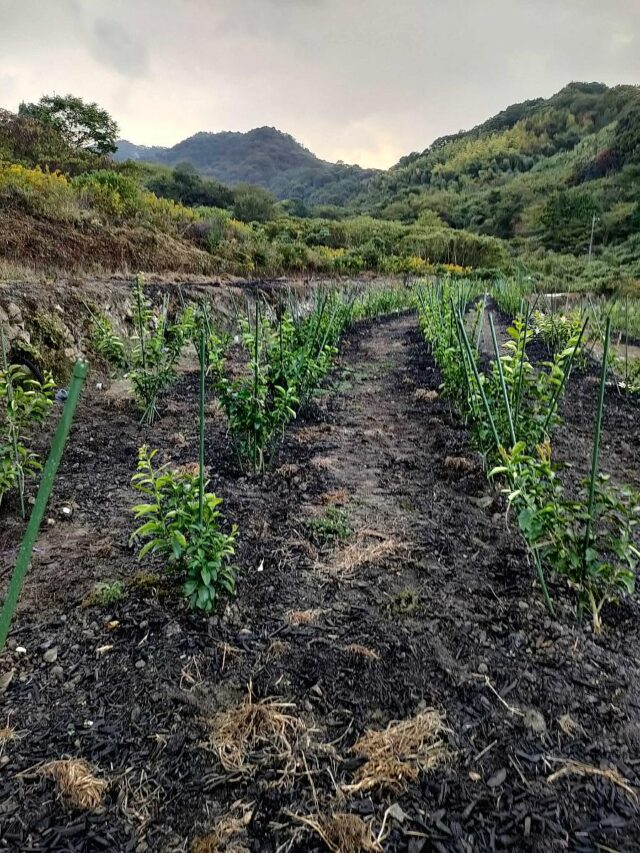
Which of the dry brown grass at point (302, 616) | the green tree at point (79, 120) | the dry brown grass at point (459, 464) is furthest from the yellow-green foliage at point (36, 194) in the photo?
the green tree at point (79, 120)

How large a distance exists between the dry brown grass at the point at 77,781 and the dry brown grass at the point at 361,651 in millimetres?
920

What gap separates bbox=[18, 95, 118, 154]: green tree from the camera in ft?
87.8

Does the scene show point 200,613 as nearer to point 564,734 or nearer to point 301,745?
point 301,745

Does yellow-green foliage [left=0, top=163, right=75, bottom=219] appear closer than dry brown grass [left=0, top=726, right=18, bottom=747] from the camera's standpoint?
No

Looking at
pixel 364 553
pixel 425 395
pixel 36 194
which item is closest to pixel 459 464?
pixel 364 553

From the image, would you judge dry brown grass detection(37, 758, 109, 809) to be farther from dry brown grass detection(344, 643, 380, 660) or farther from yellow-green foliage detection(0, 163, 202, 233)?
yellow-green foliage detection(0, 163, 202, 233)

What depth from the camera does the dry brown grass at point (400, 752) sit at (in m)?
1.40

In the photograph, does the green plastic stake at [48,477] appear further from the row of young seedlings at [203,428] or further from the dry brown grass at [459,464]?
the dry brown grass at [459,464]

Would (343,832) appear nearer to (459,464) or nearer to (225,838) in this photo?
(225,838)

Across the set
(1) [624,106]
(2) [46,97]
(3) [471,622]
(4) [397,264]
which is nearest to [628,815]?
(3) [471,622]

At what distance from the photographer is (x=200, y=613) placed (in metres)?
2.07

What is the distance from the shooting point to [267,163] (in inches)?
4449

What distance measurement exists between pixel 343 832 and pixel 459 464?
279cm

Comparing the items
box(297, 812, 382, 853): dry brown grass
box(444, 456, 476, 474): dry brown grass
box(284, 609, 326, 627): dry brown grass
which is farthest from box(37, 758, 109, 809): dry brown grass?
box(444, 456, 476, 474): dry brown grass
